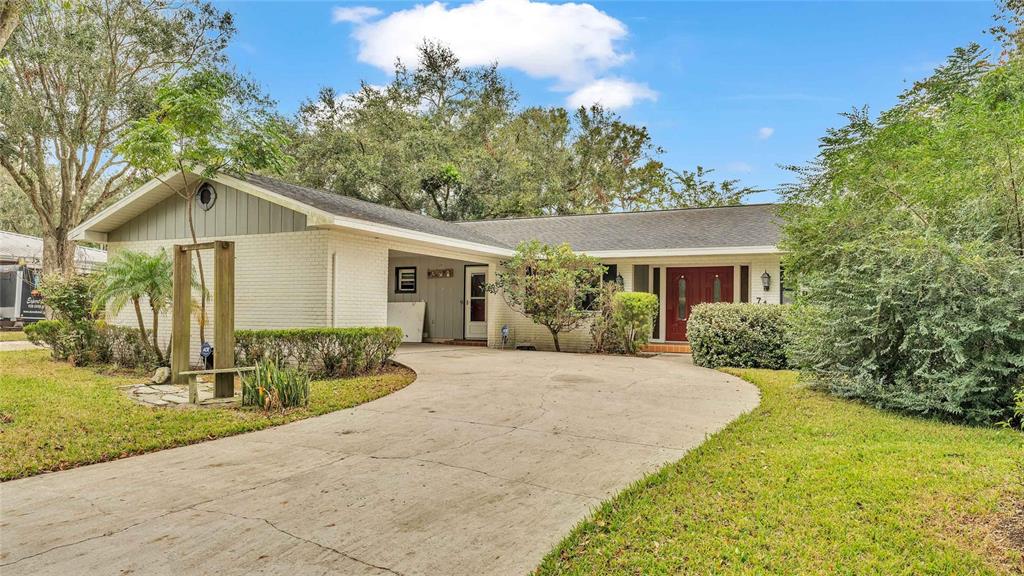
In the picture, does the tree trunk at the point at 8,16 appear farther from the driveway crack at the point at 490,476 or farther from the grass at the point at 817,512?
the grass at the point at 817,512

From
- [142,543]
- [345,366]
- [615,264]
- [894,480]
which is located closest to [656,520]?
[894,480]

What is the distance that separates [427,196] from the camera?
84.4ft

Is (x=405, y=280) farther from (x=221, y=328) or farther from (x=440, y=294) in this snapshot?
(x=221, y=328)

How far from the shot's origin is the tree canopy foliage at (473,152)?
78.2 feet

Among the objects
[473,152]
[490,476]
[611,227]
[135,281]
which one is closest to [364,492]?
[490,476]

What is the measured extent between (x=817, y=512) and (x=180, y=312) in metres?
7.07

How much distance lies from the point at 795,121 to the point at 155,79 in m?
20.2

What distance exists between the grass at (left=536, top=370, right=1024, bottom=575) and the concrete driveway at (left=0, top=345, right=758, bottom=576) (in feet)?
0.94

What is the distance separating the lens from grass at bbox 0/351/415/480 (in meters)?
4.45

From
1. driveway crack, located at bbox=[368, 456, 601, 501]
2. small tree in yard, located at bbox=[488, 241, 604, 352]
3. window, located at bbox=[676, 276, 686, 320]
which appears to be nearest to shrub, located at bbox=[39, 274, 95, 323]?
small tree in yard, located at bbox=[488, 241, 604, 352]

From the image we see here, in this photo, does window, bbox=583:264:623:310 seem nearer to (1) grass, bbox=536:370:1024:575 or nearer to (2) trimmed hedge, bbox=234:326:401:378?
(2) trimmed hedge, bbox=234:326:401:378

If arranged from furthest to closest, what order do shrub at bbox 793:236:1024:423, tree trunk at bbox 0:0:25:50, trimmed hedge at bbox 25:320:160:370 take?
1. trimmed hedge at bbox 25:320:160:370
2. tree trunk at bbox 0:0:25:50
3. shrub at bbox 793:236:1024:423

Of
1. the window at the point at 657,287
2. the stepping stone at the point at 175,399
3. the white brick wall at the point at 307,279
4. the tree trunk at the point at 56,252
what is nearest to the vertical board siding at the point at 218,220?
the white brick wall at the point at 307,279

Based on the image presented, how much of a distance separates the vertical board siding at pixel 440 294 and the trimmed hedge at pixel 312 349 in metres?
6.69
